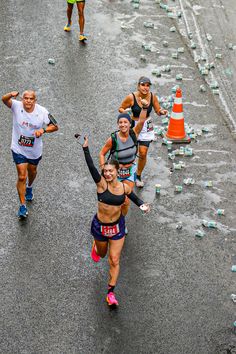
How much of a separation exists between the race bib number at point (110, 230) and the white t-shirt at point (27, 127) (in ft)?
7.13

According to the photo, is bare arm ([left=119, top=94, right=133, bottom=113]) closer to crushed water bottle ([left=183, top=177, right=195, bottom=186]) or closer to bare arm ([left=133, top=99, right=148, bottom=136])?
bare arm ([left=133, top=99, right=148, bottom=136])

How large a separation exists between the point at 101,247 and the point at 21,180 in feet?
6.36

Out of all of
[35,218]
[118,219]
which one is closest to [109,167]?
[118,219]

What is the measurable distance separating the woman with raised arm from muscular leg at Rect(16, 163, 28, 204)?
6.27 feet

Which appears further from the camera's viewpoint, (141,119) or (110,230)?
(141,119)

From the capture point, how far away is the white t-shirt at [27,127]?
460 inches

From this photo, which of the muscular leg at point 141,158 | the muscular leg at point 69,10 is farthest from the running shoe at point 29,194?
the muscular leg at point 69,10

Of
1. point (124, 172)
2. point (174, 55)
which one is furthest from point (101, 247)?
point (174, 55)

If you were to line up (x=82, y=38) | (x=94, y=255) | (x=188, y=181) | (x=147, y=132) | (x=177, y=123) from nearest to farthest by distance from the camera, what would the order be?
(x=94, y=255), (x=147, y=132), (x=188, y=181), (x=177, y=123), (x=82, y=38)

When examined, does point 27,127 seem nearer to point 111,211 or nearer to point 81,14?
point 111,211

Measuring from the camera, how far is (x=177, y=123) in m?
14.5

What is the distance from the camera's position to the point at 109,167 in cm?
1009

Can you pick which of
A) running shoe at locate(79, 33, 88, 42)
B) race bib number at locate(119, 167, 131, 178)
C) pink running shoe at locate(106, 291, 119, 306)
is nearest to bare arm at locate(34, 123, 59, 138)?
race bib number at locate(119, 167, 131, 178)

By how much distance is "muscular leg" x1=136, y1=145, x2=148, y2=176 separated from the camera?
12.7m
